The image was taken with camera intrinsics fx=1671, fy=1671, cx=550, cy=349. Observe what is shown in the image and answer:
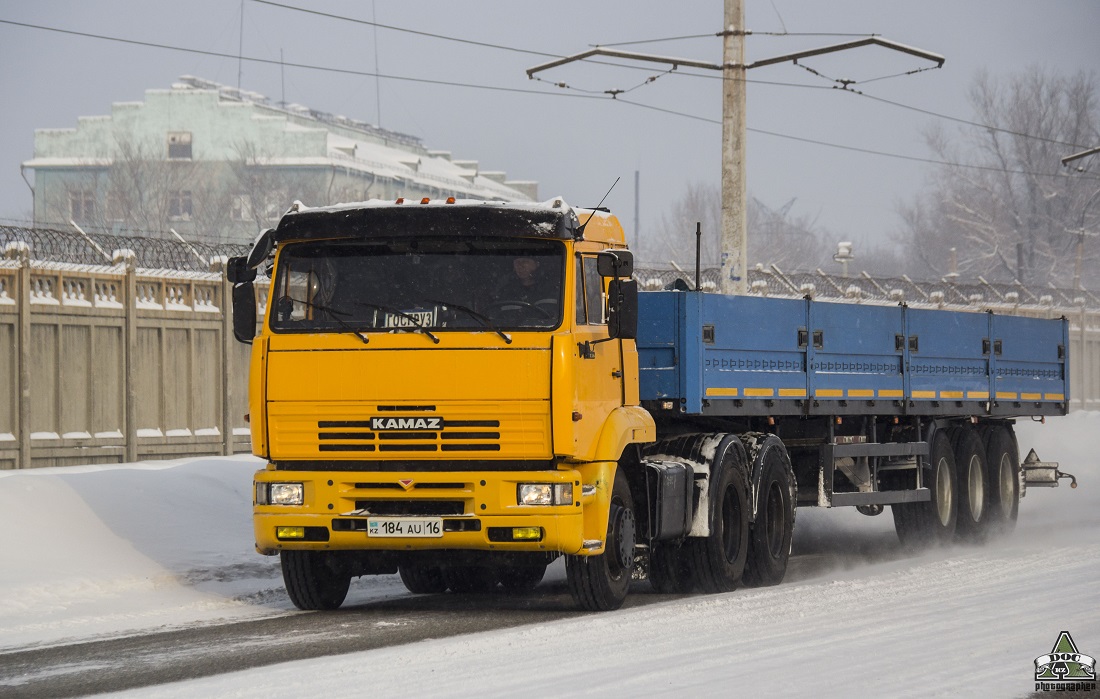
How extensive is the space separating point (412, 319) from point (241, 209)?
73.2 m

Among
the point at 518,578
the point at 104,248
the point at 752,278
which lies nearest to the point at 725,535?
the point at 518,578

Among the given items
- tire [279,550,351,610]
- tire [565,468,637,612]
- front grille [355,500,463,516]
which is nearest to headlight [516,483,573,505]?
front grille [355,500,463,516]

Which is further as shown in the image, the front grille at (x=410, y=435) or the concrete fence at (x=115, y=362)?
the concrete fence at (x=115, y=362)

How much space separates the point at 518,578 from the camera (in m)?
14.2

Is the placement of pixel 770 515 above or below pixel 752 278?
below

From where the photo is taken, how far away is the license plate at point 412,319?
1116cm

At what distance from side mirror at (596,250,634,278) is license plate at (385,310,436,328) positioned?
124 cm

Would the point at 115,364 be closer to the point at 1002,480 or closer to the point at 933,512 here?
the point at 933,512

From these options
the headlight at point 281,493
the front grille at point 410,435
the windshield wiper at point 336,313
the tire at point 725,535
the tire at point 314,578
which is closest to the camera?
the front grille at point 410,435

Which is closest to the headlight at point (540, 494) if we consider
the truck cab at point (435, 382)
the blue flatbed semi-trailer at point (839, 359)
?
the truck cab at point (435, 382)

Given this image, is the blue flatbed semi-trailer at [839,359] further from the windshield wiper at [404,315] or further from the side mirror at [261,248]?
the side mirror at [261,248]

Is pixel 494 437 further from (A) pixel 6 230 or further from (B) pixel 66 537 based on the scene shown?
(A) pixel 6 230

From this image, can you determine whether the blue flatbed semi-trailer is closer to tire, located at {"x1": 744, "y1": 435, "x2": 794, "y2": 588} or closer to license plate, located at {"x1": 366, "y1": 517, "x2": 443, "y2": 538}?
tire, located at {"x1": 744, "y1": 435, "x2": 794, "y2": 588}

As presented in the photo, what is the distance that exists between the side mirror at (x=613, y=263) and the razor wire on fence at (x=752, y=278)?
254cm
